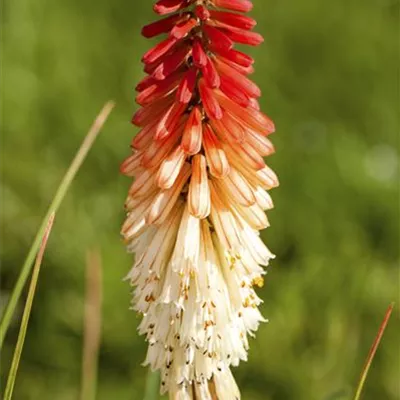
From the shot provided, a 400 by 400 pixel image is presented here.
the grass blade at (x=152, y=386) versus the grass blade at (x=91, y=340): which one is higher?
the grass blade at (x=91, y=340)

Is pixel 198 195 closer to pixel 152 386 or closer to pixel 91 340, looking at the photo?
pixel 152 386

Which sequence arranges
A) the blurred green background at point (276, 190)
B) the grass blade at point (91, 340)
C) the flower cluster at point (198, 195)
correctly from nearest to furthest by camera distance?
the flower cluster at point (198, 195) < the grass blade at point (91, 340) < the blurred green background at point (276, 190)

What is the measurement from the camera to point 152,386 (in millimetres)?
3787

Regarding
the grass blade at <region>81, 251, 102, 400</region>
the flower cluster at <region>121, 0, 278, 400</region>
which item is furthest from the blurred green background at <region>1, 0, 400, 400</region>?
the grass blade at <region>81, 251, 102, 400</region>

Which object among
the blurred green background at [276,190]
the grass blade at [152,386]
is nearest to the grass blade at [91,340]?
the grass blade at [152,386]

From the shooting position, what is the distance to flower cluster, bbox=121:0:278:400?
3.42 m

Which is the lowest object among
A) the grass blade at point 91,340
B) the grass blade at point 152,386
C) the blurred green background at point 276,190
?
the grass blade at point 152,386

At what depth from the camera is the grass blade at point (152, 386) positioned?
12.3ft

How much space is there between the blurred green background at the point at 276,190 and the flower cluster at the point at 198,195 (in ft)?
1.78

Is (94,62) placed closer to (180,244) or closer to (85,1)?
(85,1)

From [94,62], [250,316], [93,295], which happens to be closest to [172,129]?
[250,316]

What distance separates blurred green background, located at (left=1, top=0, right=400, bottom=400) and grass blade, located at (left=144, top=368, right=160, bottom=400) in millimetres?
701

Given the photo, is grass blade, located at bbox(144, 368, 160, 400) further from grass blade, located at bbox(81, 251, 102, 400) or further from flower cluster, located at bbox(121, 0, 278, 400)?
grass blade, located at bbox(81, 251, 102, 400)

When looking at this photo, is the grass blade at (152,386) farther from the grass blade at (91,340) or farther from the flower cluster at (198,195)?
the grass blade at (91,340)
